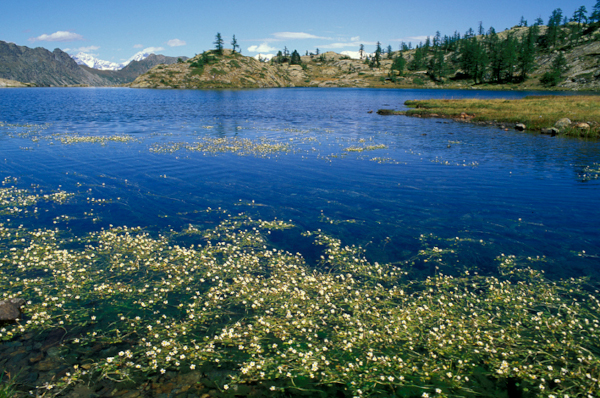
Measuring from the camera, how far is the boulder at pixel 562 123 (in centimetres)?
4937

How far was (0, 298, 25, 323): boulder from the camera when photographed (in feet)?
35.4

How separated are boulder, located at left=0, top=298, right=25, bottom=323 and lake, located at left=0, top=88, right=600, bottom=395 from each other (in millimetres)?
512

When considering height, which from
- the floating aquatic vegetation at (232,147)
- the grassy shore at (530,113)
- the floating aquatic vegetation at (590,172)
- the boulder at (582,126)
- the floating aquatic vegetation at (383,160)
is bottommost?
the floating aquatic vegetation at (590,172)

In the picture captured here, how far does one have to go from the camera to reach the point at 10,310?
1099cm

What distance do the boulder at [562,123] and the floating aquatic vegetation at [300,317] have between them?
4760cm

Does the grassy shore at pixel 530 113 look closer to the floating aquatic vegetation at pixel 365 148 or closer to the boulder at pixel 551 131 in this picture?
the boulder at pixel 551 131

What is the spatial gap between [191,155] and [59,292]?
24.7 meters

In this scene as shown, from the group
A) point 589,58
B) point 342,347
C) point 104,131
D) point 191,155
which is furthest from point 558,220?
point 589,58

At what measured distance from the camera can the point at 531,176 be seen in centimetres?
2966

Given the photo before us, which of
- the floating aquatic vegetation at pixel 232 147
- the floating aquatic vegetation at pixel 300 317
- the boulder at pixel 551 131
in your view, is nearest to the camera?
the floating aquatic vegetation at pixel 300 317

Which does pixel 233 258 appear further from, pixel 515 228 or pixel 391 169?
pixel 391 169

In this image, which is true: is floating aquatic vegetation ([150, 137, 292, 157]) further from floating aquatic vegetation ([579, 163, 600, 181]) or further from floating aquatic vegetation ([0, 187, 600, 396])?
floating aquatic vegetation ([579, 163, 600, 181])

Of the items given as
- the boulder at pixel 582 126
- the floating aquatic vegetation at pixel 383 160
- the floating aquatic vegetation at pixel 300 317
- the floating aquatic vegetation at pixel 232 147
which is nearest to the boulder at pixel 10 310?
the floating aquatic vegetation at pixel 300 317

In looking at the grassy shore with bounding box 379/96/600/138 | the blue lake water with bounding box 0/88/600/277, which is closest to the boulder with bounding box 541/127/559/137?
the grassy shore with bounding box 379/96/600/138
